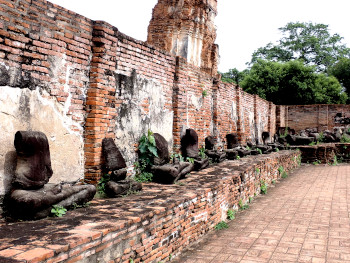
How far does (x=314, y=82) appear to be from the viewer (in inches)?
888

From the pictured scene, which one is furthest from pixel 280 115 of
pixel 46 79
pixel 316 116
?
pixel 46 79

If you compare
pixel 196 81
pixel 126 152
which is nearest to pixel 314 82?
pixel 196 81

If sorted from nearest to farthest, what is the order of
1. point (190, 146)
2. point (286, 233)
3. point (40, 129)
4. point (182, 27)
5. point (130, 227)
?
point (130, 227)
point (40, 129)
point (286, 233)
point (190, 146)
point (182, 27)

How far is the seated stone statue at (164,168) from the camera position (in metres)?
5.36

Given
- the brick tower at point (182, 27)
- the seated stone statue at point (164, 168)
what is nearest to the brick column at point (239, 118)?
the brick tower at point (182, 27)

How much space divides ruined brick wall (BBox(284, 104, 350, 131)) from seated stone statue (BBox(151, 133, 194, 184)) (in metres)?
15.9

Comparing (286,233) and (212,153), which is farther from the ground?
(212,153)

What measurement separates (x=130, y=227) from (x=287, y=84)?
2150 centimetres

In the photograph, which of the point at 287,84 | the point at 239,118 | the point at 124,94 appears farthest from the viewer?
the point at 287,84

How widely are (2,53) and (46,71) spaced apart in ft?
1.92

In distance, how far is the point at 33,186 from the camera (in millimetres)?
3363

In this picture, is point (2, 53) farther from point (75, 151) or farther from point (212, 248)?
point (212, 248)

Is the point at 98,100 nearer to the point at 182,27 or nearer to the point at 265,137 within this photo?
the point at 182,27

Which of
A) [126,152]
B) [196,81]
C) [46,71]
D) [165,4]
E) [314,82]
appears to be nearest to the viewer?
[46,71]
